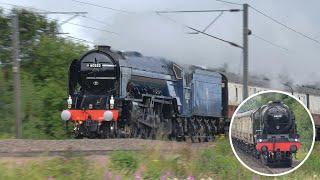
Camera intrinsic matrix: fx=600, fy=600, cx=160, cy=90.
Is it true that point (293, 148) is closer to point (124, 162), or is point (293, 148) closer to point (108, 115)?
point (124, 162)

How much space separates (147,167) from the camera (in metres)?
8.07

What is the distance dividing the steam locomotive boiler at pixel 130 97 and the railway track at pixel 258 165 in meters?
14.4

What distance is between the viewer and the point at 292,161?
5.29 metres

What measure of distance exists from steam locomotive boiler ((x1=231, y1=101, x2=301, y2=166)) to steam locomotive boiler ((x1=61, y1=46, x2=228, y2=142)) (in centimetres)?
1462

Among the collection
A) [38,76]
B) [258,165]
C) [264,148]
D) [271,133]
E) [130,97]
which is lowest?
[258,165]

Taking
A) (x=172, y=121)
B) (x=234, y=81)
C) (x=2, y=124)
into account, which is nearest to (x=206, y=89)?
(x=172, y=121)

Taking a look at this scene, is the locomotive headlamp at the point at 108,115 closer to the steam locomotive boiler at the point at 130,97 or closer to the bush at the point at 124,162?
the steam locomotive boiler at the point at 130,97

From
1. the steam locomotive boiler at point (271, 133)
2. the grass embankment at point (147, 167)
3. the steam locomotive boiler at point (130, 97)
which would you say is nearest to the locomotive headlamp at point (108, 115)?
the steam locomotive boiler at point (130, 97)

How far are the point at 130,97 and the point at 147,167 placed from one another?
15.0 m

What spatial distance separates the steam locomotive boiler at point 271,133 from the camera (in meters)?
5.00

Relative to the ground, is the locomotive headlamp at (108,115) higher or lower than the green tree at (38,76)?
lower

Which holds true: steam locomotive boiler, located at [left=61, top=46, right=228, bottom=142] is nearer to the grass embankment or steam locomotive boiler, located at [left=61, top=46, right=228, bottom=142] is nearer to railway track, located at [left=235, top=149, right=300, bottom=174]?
the grass embankment

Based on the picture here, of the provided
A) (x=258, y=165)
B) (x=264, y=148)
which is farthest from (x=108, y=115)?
(x=264, y=148)

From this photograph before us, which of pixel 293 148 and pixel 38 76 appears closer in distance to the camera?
pixel 293 148
